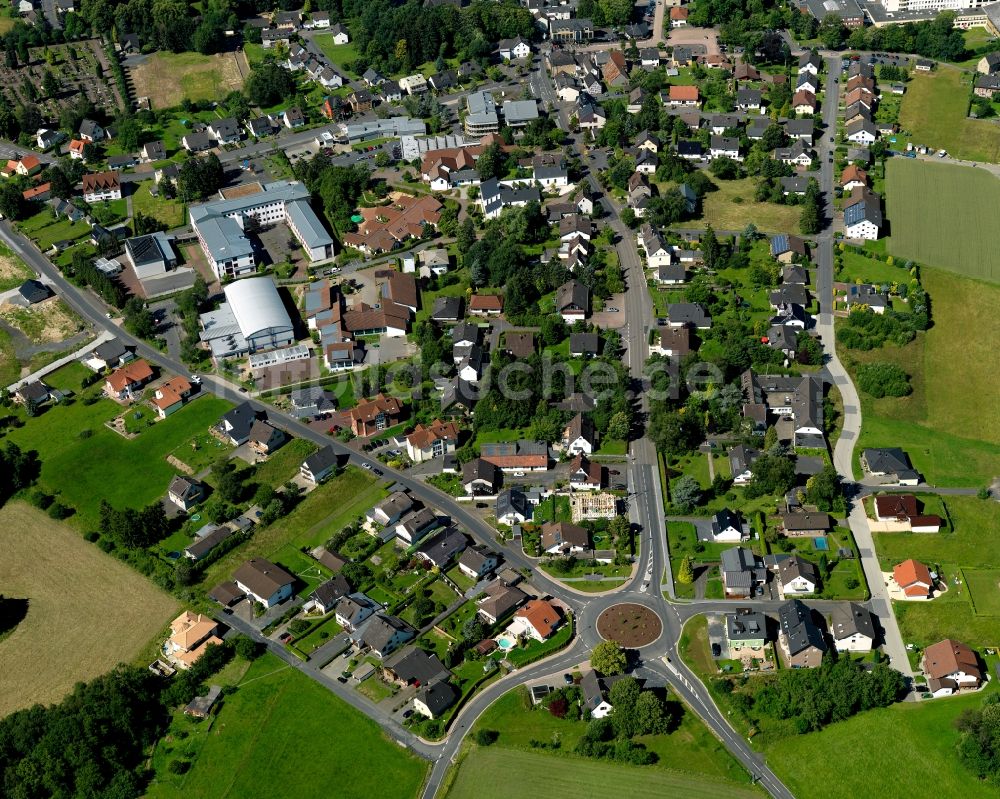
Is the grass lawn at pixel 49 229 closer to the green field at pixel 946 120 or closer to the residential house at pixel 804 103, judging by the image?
the residential house at pixel 804 103

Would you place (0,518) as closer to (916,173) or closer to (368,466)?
(368,466)

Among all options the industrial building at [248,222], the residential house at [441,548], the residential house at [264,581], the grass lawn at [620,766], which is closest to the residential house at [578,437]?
the residential house at [441,548]

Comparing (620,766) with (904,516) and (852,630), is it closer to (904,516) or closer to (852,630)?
(852,630)

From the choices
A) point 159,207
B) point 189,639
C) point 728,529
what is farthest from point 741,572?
point 159,207

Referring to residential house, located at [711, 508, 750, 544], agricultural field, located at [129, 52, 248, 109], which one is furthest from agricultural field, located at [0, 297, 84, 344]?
residential house, located at [711, 508, 750, 544]

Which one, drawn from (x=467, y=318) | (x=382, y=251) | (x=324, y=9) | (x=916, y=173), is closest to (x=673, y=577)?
(x=467, y=318)

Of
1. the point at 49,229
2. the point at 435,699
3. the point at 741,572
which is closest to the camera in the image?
the point at 435,699

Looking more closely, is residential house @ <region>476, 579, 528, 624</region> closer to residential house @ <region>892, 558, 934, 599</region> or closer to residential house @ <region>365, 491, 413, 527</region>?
residential house @ <region>365, 491, 413, 527</region>
